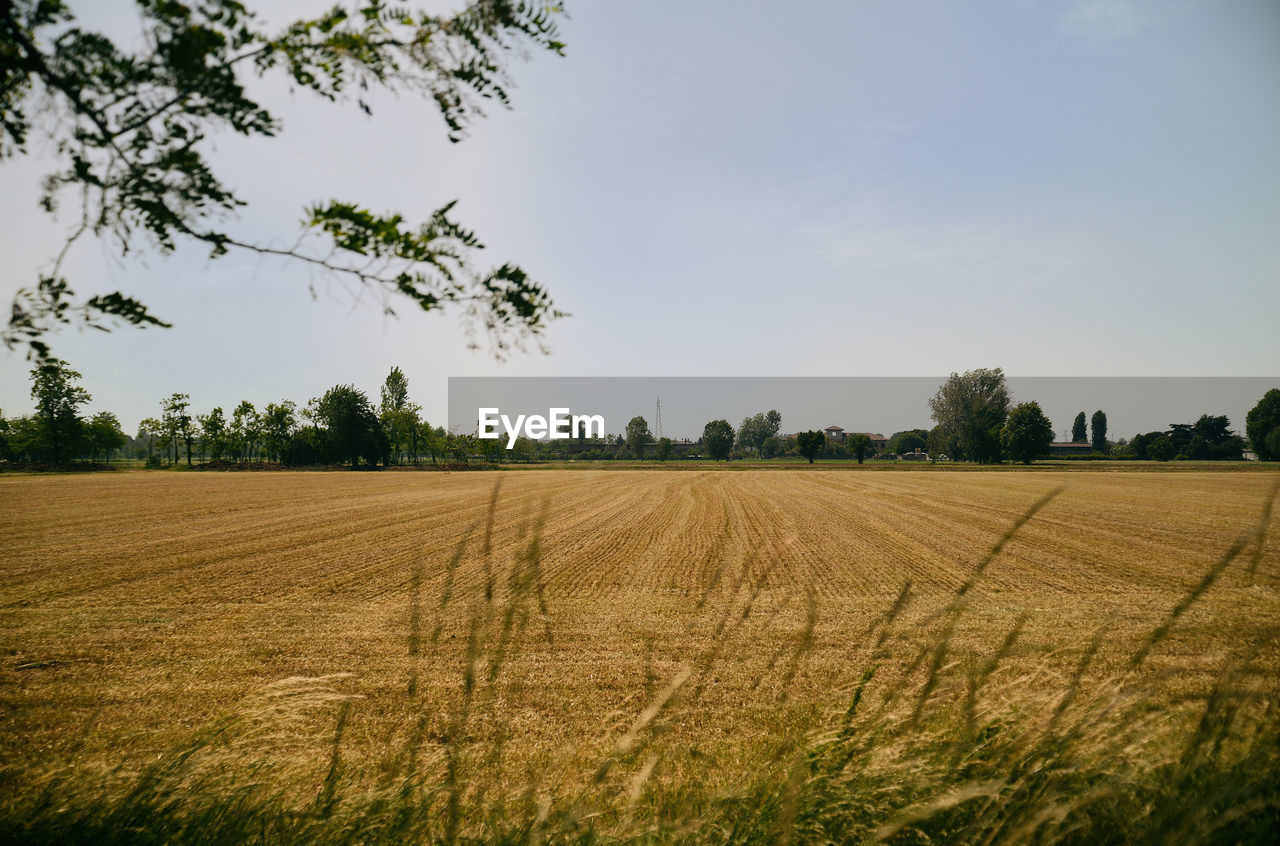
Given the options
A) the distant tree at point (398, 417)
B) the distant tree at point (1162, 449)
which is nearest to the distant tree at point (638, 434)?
the distant tree at point (398, 417)

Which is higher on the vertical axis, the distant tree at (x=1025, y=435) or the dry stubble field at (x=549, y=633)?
the distant tree at (x=1025, y=435)

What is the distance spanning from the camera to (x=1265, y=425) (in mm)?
81875

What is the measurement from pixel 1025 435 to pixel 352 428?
11417 centimetres

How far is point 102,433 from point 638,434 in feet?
400

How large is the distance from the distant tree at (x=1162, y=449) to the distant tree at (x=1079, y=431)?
311ft

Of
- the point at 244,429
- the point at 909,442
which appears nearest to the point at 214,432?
the point at 244,429

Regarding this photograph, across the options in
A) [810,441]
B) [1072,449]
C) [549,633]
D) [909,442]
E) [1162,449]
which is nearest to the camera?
[549,633]

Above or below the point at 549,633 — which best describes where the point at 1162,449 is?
below

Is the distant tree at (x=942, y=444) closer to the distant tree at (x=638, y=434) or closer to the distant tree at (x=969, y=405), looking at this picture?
the distant tree at (x=969, y=405)

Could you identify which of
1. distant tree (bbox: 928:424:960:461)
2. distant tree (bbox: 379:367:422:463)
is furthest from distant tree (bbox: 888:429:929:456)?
distant tree (bbox: 379:367:422:463)

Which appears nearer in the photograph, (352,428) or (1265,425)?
(1265,425)

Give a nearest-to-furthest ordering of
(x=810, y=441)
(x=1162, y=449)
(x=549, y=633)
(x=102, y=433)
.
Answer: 1. (x=549, y=633)
2. (x=102, y=433)
3. (x=1162, y=449)
4. (x=810, y=441)

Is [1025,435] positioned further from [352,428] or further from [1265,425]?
[352,428]

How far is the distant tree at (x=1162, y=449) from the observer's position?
323 ft
